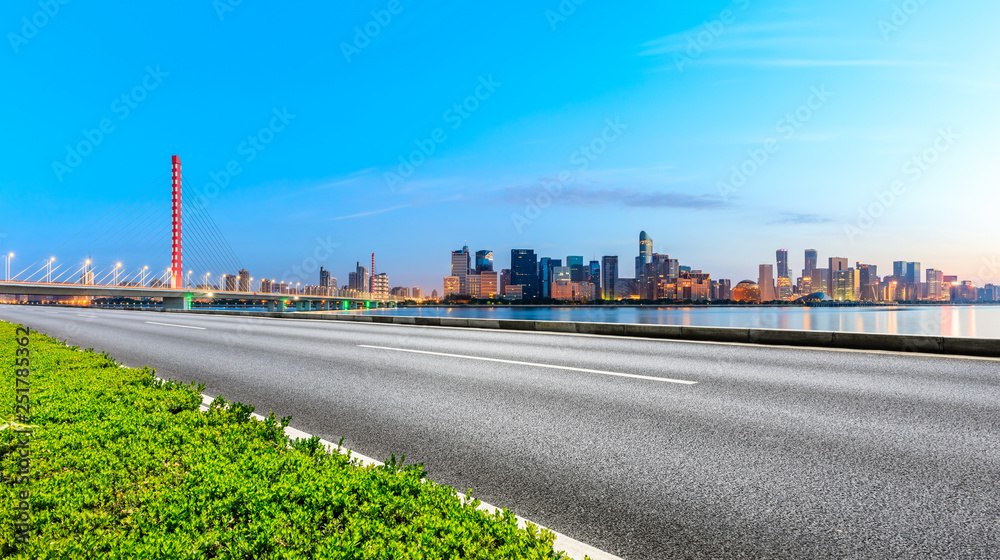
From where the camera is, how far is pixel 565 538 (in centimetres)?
289

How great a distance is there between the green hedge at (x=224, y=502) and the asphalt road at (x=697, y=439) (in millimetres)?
845

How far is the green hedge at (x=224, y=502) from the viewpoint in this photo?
2.48 m

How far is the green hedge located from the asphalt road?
85 cm

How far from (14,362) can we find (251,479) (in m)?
8.50

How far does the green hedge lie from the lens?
2.48 meters

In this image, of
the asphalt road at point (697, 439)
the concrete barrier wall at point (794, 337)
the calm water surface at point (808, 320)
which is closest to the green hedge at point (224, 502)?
the asphalt road at point (697, 439)

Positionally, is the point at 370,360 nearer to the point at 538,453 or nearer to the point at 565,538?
the point at 538,453

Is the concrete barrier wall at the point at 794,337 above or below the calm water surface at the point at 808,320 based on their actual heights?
above

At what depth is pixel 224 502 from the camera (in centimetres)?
292

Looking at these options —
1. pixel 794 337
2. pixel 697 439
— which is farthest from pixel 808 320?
pixel 697 439

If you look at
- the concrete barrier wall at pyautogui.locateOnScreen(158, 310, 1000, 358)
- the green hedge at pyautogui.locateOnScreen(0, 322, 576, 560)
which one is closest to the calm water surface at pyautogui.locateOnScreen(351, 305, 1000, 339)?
the concrete barrier wall at pyautogui.locateOnScreen(158, 310, 1000, 358)

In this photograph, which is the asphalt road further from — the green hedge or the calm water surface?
the calm water surface

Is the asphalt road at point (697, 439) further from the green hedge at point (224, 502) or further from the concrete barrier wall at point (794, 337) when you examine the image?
the concrete barrier wall at point (794, 337)

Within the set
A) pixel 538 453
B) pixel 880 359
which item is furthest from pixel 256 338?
pixel 880 359
